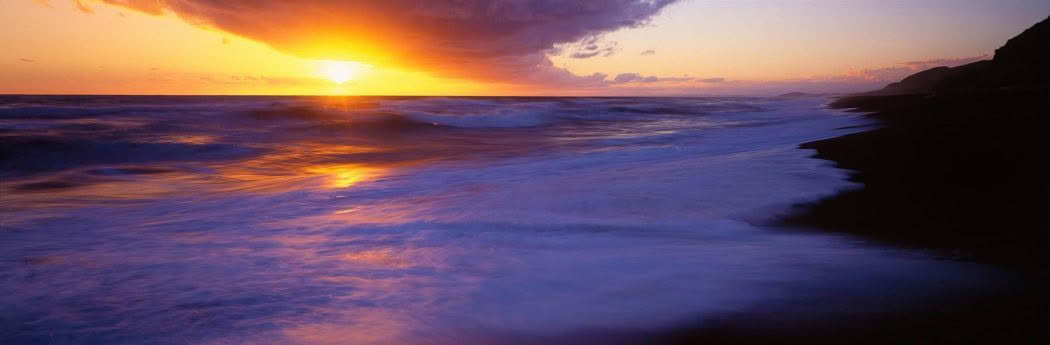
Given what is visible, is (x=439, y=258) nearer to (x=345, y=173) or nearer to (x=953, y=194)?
(x=953, y=194)

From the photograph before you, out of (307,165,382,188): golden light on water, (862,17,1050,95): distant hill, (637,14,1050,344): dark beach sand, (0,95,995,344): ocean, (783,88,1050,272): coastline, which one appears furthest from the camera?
(862,17,1050,95): distant hill

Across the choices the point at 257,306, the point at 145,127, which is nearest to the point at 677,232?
the point at 257,306

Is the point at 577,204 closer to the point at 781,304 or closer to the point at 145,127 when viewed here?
the point at 781,304

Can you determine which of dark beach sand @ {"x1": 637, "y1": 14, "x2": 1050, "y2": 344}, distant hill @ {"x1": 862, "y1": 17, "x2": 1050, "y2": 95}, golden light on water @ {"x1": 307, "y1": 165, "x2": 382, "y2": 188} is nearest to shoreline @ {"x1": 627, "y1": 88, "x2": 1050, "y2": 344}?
dark beach sand @ {"x1": 637, "y1": 14, "x2": 1050, "y2": 344}

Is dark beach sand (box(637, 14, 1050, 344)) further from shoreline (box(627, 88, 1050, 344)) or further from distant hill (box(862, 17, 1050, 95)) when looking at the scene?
distant hill (box(862, 17, 1050, 95))

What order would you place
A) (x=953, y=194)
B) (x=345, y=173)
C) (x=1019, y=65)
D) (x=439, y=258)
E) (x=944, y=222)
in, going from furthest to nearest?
(x=1019, y=65) → (x=345, y=173) → (x=953, y=194) → (x=944, y=222) → (x=439, y=258)

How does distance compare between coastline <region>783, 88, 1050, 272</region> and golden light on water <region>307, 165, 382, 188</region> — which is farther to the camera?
golden light on water <region>307, 165, 382, 188</region>

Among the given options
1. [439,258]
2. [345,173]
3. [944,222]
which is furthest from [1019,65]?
[439,258]

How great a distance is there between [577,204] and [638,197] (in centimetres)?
61

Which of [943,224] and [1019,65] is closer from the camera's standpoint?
[943,224]

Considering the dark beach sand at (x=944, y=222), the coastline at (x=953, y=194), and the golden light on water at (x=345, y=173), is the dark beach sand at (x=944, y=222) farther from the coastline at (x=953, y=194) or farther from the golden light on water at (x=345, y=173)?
the golden light on water at (x=345, y=173)

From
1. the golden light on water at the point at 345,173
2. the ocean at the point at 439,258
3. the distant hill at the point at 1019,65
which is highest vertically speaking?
the distant hill at the point at 1019,65

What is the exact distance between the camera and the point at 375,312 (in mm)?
2516

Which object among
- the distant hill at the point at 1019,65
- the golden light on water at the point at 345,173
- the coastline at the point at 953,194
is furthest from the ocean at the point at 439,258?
the distant hill at the point at 1019,65
